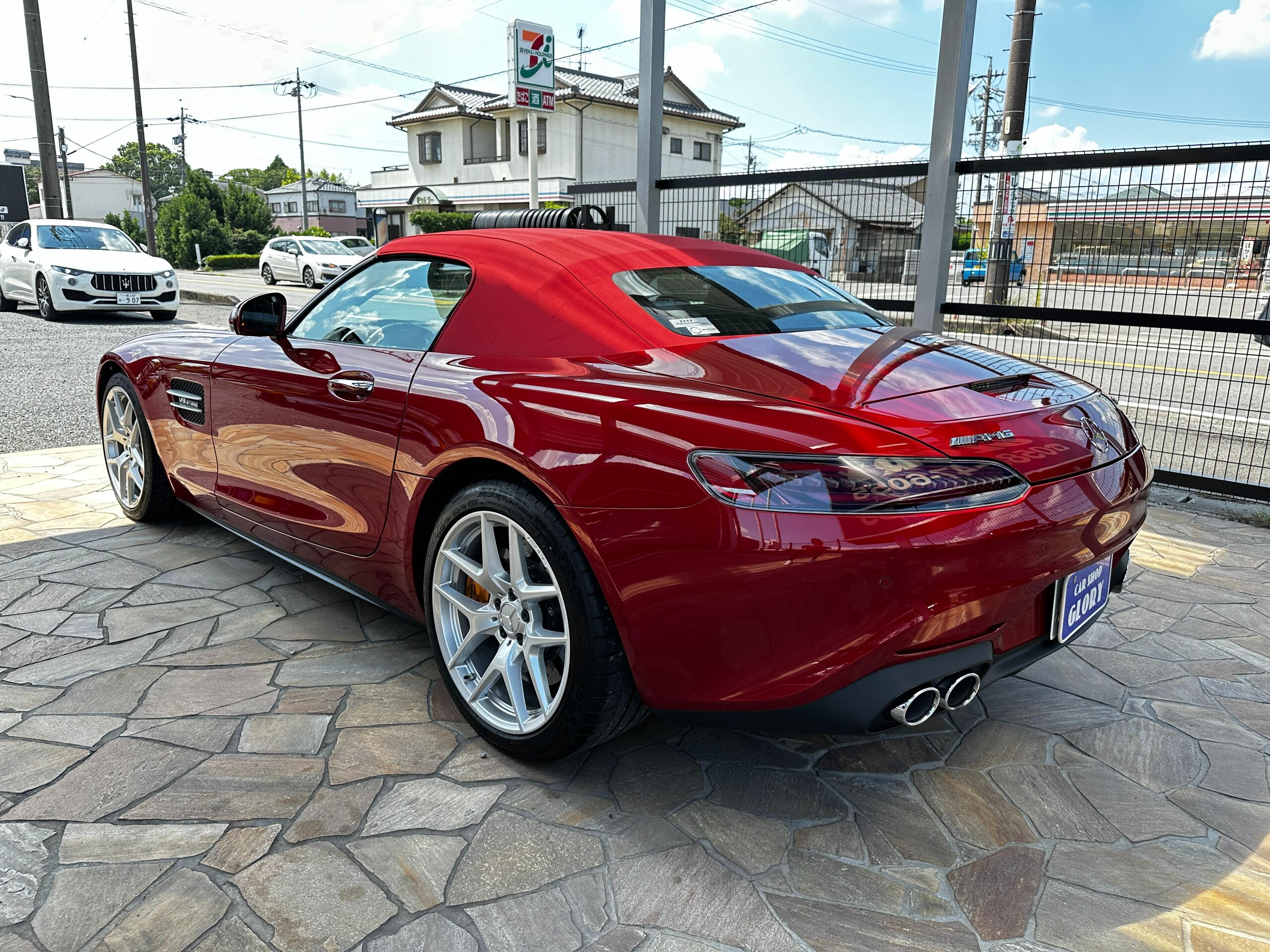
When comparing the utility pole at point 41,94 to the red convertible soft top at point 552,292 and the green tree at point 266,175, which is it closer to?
the red convertible soft top at point 552,292

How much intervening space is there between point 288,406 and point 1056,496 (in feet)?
7.59

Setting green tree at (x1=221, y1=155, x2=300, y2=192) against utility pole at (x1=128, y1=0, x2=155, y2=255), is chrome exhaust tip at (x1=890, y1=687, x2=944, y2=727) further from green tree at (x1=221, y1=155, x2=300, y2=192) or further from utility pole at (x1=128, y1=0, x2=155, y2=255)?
green tree at (x1=221, y1=155, x2=300, y2=192)

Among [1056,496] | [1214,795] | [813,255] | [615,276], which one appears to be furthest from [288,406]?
[813,255]

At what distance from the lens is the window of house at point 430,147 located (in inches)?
1831

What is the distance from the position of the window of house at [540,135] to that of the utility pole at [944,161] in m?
37.6

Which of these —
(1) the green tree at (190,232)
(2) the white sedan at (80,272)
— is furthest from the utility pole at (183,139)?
(2) the white sedan at (80,272)

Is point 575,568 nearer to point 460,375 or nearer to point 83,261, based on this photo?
point 460,375

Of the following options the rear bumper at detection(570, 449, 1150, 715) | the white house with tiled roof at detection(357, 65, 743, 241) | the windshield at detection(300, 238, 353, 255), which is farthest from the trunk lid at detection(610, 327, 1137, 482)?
the white house with tiled roof at detection(357, 65, 743, 241)

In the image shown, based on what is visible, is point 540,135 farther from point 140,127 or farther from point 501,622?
point 501,622

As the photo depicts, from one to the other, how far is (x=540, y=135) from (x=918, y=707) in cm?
4277

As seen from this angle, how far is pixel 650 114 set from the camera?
22.9 ft

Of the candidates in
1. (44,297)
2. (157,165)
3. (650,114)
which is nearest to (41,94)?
(44,297)

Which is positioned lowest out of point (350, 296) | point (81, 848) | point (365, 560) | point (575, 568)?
point (81, 848)

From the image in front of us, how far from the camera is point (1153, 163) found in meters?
4.72
